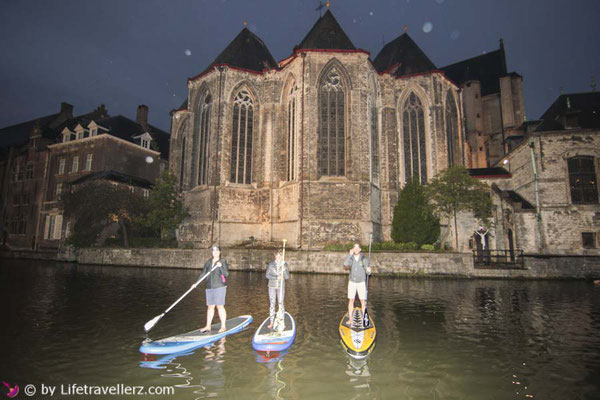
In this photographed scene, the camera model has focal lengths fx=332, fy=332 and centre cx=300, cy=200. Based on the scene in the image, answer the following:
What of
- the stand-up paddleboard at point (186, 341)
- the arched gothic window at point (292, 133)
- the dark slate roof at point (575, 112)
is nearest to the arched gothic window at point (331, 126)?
the arched gothic window at point (292, 133)

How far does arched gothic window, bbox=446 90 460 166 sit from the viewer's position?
30156mm

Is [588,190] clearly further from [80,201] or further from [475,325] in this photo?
[80,201]

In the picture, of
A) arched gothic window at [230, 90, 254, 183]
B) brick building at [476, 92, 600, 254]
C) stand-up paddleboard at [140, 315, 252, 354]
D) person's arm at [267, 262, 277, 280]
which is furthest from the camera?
arched gothic window at [230, 90, 254, 183]

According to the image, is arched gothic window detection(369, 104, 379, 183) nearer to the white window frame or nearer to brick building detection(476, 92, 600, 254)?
brick building detection(476, 92, 600, 254)

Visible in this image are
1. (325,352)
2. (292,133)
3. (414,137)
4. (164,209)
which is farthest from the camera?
(414,137)

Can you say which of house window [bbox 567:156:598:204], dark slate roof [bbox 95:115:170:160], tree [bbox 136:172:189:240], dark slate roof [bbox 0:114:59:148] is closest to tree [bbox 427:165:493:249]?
house window [bbox 567:156:598:204]

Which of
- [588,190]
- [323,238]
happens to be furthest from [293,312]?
[588,190]

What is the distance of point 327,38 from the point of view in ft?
86.7

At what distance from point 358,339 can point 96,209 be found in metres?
26.1

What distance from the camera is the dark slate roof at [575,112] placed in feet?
76.5

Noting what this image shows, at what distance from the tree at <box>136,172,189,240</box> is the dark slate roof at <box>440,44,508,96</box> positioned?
109 ft

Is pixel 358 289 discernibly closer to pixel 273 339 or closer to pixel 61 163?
pixel 273 339

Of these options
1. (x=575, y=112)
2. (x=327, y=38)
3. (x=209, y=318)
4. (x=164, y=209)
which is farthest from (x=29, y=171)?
(x=575, y=112)

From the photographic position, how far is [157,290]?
12.1 m
